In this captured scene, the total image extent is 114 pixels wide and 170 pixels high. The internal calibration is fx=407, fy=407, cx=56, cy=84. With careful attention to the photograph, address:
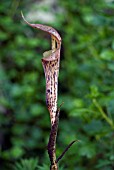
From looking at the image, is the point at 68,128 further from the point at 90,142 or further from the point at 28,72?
the point at 28,72

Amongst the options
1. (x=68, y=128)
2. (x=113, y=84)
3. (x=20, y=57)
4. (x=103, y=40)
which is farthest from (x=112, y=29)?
(x=20, y=57)

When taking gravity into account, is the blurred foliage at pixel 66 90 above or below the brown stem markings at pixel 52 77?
below

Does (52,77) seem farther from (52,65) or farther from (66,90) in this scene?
(66,90)

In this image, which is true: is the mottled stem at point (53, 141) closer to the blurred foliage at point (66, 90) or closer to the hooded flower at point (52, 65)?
the hooded flower at point (52, 65)

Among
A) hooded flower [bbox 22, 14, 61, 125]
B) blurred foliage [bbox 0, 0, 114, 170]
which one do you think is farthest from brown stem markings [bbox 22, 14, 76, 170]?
A: blurred foliage [bbox 0, 0, 114, 170]

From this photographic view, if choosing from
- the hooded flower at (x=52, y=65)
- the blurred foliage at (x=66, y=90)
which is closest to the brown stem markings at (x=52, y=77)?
the hooded flower at (x=52, y=65)

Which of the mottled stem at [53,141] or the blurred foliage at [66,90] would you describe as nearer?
the mottled stem at [53,141]

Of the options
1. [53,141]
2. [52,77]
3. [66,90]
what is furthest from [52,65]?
[66,90]

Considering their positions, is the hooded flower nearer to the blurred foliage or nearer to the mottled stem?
the mottled stem
